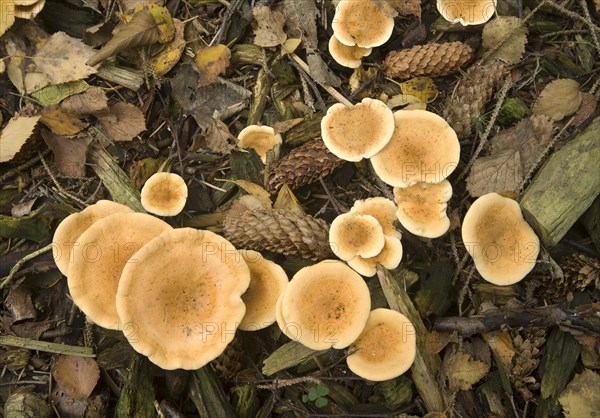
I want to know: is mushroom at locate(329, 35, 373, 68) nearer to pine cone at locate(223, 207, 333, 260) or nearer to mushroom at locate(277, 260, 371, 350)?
pine cone at locate(223, 207, 333, 260)

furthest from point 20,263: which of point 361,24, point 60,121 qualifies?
point 361,24

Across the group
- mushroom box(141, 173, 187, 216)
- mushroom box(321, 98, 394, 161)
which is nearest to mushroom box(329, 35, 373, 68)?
mushroom box(321, 98, 394, 161)

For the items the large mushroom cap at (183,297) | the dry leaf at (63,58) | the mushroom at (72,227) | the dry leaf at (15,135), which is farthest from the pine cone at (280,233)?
the dry leaf at (63,58)

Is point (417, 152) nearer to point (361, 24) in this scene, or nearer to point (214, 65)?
point (361, 24)

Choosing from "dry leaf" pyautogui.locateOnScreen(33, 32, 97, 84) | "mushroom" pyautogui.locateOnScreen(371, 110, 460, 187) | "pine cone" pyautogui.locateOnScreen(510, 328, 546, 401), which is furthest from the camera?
"dry leaf" pyautogui.locateOnScreen(33, 32, 97, 84)

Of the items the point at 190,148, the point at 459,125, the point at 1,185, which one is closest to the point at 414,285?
the point at 459,125

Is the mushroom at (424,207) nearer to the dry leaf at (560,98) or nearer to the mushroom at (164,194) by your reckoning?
the dry leaf at (560,98)
